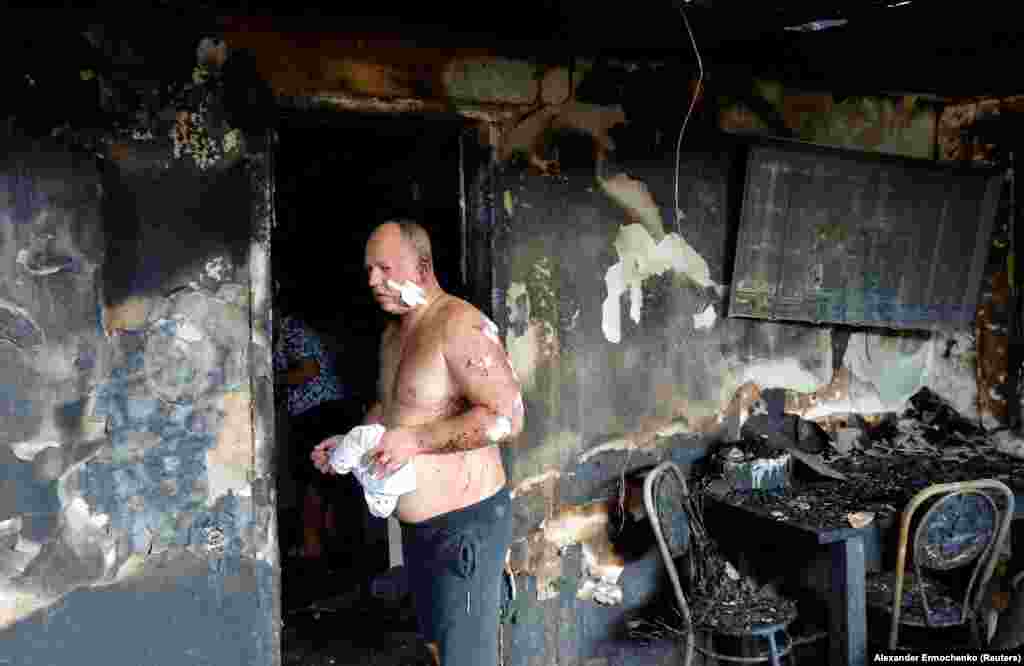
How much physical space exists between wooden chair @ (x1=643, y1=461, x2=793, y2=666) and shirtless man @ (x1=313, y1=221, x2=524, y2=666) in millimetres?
738

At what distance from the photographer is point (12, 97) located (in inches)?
107

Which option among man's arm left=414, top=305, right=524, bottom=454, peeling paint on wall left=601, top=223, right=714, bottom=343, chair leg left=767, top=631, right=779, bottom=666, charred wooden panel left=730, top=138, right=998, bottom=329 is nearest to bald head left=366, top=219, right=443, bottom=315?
man's arm left=414, top=305, right=524, bottom=454

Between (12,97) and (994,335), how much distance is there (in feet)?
15.2

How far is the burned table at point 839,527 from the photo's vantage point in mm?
3525

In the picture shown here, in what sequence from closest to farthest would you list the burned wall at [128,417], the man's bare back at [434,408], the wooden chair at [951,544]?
the burned wall at [128,417] → the man's bare back at [434,408] → the wooden chair at [951,544]

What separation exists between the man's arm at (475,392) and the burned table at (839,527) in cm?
132

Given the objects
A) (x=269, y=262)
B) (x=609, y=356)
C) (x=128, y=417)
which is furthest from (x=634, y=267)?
(x=128, y=417)

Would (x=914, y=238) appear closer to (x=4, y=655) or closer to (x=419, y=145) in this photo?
(x=419, y=145)

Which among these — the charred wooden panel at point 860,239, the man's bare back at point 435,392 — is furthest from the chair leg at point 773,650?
the charred wooden panel at point 860,239

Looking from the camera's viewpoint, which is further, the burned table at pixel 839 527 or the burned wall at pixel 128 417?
the burned table at pixel 839 527

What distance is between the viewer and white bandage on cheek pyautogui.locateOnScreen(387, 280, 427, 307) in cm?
314

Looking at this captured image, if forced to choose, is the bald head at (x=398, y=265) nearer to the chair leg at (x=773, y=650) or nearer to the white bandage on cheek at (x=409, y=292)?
the white bandage on cheek at (x=409, y=292)

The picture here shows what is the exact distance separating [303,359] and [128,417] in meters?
1.86

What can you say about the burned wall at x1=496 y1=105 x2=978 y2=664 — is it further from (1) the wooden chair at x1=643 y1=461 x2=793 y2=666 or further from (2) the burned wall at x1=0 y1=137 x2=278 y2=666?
(2) the burned wall at x1=0 y1=137 x2=278 y2=666
